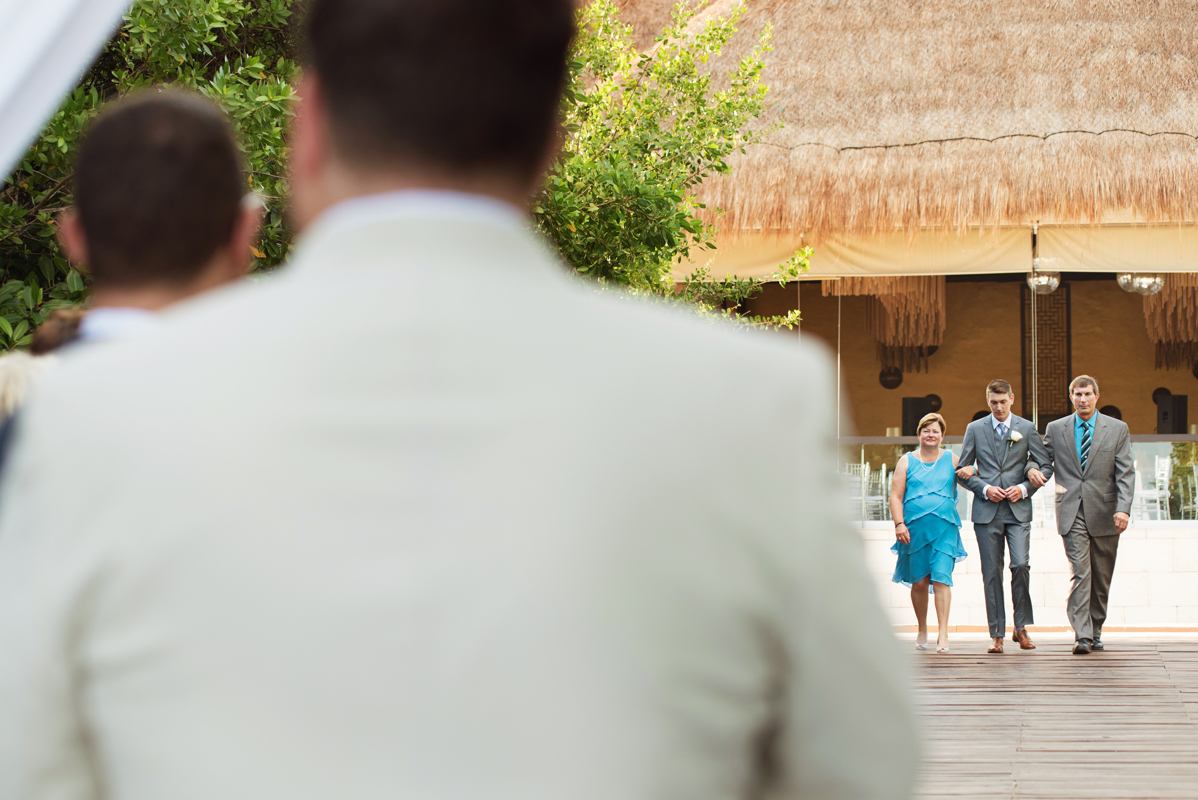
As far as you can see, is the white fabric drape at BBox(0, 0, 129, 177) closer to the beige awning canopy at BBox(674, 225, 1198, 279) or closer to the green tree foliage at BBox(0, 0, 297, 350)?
the green tree foliage at BBox(0, 0, 297, 350)

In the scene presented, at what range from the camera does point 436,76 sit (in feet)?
2.82

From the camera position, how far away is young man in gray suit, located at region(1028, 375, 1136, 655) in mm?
9414

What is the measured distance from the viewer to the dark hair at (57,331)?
2.00 metres

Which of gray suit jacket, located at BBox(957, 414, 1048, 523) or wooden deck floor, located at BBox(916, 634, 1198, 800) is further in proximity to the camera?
gray suit jacket, located at BBox(957, 414, 1048, 523)

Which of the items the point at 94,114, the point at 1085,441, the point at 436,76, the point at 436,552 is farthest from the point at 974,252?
the point at 436,552

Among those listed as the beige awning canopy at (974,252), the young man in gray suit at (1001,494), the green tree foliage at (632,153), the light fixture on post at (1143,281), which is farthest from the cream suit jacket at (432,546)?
the light fixture on post at (1143,281)

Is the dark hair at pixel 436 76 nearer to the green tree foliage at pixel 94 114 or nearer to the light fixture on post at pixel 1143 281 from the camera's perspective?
the green tree foliage at pixel 94 114

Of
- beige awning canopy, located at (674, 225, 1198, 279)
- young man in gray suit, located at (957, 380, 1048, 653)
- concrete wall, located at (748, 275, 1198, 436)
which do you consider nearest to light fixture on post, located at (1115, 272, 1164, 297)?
beige awning canopy, located at (674, 225, 1198, 279)

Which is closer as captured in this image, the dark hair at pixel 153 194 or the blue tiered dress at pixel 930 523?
the dark hair at pixel 153 194

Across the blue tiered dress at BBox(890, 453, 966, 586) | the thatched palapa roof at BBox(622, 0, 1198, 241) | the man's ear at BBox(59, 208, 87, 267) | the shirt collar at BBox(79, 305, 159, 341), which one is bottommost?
the blue tiered dress at BBox(890, 453, 966, 586)

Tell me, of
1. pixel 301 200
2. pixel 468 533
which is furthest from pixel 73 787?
pixel 301 200

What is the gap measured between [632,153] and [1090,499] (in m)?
4.71

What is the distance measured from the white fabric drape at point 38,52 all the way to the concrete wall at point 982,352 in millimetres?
16060

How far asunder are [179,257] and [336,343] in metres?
0.93
